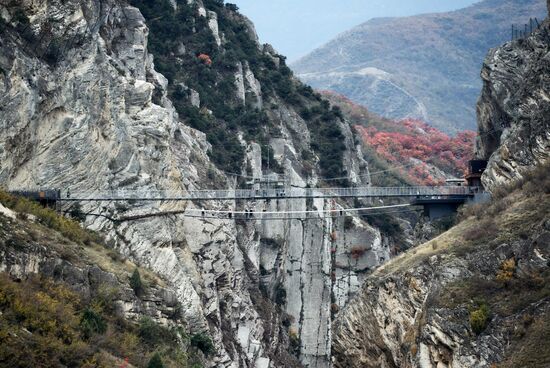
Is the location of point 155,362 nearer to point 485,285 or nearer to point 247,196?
point 485,285

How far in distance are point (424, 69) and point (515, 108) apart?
13542 cm

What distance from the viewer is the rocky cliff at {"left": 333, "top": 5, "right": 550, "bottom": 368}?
34719 millimetres

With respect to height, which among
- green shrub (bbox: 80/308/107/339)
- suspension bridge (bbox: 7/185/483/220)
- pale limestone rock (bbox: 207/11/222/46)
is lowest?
green shrub (bbox: 80/308/107/339)

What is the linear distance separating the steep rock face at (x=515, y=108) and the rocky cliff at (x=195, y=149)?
13.6 meters

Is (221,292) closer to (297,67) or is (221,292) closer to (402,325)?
(402,325)

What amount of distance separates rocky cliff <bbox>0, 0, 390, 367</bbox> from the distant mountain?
73.5 m

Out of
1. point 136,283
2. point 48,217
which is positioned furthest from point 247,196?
point 48,217

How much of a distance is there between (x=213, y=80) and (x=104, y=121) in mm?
21217

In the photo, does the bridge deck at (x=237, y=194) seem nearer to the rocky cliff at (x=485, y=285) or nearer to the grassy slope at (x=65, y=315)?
the grassy slope at (x=65, y=315)

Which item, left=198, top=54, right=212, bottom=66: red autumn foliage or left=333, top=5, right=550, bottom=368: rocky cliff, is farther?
left=198, top=54, right=212, bottom=66: red autumn foliage

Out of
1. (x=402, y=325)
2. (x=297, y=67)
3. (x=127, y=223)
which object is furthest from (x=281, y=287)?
(x=297, y=67)

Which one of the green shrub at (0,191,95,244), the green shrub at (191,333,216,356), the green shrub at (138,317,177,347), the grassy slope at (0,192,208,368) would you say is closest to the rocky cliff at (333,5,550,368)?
the green shrub at (191,333,216,356)

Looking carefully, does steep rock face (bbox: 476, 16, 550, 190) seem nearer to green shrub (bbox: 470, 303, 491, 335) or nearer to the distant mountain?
green shrub (bbox: 470, 303, 491, 335)

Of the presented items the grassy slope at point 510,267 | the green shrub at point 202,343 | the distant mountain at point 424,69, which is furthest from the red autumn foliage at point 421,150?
the grassy slope at point 510,267
